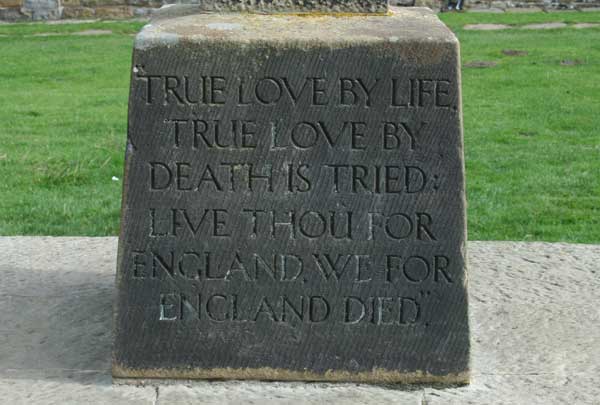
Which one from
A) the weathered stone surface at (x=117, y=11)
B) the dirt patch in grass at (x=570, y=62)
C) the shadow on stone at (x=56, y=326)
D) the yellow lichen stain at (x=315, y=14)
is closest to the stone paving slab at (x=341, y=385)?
the shadow on stone at (x=56, y=326)

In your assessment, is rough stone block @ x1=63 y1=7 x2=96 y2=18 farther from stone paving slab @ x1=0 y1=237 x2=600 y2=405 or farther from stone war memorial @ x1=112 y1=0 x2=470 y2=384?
stone war memorial @ x1=112 y1=0 x2=470 y2=384

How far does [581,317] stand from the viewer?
429 centimetres

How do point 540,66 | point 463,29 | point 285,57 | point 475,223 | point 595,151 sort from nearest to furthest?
point 285,57 < point 475,223 < point 595,151 < point 540,66 < point 463,29

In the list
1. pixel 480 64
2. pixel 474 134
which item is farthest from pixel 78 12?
pixel 474 134

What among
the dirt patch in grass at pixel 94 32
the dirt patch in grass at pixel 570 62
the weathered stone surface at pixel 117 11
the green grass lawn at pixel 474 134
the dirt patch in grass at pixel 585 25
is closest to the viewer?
the green grass lawn at pixel 474 134

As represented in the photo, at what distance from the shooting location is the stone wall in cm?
1684

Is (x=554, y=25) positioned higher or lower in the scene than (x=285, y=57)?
lower

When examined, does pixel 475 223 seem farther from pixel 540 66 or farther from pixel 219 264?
pixel 540 66

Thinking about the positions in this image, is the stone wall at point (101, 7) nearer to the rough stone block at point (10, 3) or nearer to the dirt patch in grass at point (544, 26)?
the rough stone block at point (10, 3)

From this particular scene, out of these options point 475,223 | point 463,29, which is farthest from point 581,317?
point 463,29

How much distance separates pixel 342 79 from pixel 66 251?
6.89 feet

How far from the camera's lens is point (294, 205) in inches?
143

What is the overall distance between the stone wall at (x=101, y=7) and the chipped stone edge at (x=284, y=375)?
13591mm

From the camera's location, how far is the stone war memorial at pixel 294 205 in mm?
3566
